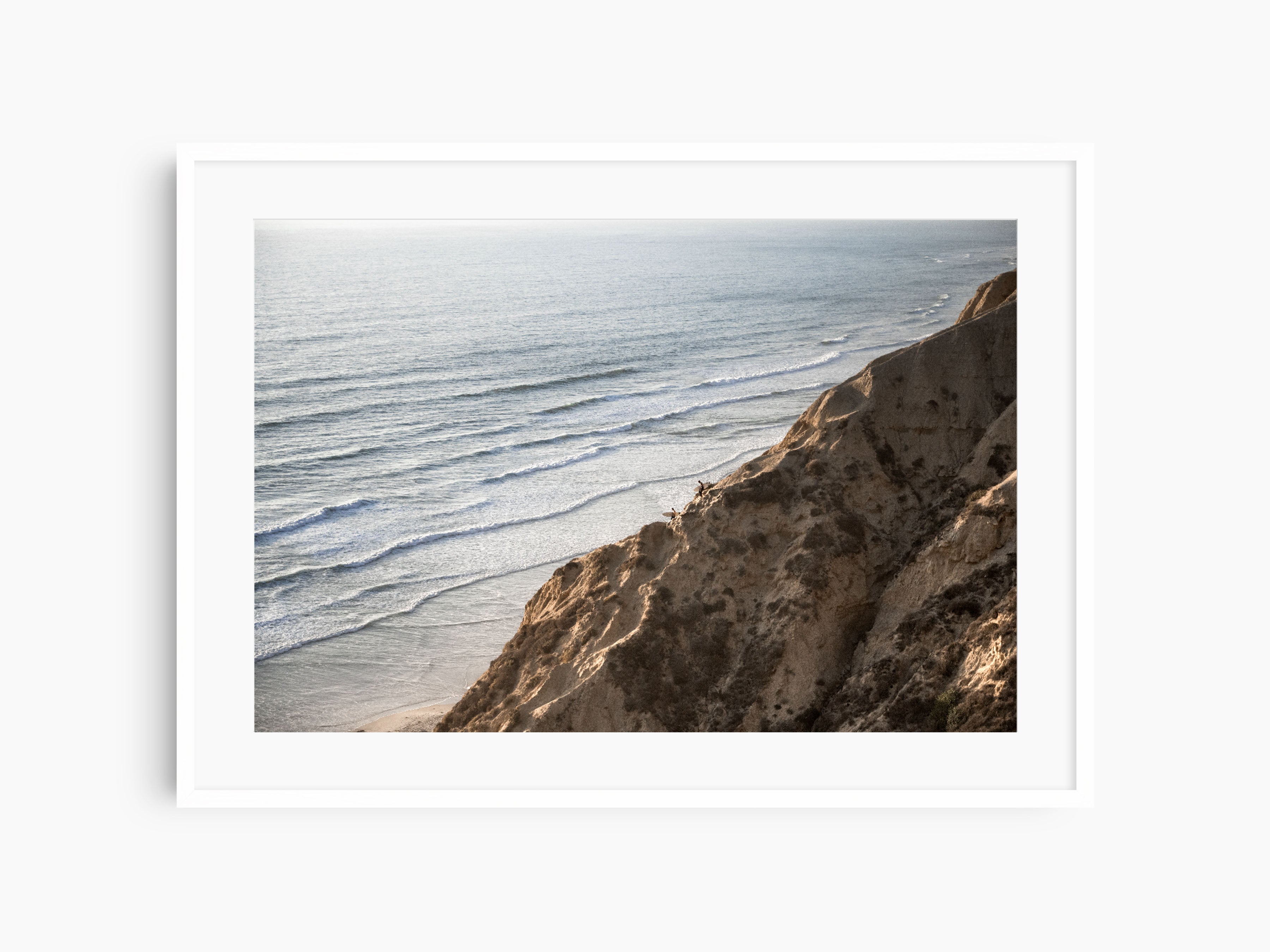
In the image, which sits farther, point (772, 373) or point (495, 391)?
point (772, 373)

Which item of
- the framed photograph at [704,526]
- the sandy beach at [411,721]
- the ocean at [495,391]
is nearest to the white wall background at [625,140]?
the framed photograph at [704,526]

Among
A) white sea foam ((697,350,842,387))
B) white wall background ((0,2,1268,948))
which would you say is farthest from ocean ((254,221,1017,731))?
white wall background ((0,2,1268,948))

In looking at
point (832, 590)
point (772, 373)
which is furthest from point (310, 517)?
point (772, 373)

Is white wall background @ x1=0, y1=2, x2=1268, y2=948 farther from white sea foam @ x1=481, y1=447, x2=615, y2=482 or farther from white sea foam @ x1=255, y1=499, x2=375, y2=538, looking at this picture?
white sea foam @ x1=481, y1=447, x2=615, y2=482

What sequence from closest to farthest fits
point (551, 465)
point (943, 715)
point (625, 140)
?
point (943, 715) → point (625, 140) → point (551, 465)

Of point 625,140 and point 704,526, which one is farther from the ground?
point 625,140

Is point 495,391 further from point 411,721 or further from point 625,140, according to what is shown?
point 625,140
